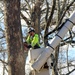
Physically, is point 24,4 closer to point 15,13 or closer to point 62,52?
point 62,52

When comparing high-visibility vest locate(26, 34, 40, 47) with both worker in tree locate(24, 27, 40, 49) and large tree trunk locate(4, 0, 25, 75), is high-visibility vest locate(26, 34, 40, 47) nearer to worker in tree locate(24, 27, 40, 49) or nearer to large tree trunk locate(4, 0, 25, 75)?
worker in tree locate(24, 27, 40, 49)

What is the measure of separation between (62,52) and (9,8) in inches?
664

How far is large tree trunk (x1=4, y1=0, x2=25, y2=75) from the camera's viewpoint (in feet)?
26.2

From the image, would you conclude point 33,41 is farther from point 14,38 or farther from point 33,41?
point 14,38

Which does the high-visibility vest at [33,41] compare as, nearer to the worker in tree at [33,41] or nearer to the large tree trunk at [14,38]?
the worker in tree at [33,41]

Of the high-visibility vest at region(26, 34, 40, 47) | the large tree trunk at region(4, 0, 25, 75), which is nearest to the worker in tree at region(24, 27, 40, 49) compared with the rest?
the high-visibility vest at region(26, 34, 40, 47)

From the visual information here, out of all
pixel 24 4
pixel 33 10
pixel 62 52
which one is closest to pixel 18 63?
pixel 33 10

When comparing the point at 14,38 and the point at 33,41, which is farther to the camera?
the point at 33,41

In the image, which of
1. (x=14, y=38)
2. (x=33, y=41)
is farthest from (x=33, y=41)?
(x=14, y=38)

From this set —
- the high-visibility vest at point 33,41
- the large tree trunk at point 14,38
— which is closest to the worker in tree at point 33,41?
the high-visibility vest at point 33,41

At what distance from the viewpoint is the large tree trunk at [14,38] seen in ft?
26.2

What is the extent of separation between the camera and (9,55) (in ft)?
26.7

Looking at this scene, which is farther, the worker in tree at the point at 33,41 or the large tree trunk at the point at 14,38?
the worker in tree at the point at 33,41

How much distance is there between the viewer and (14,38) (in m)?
7.98
